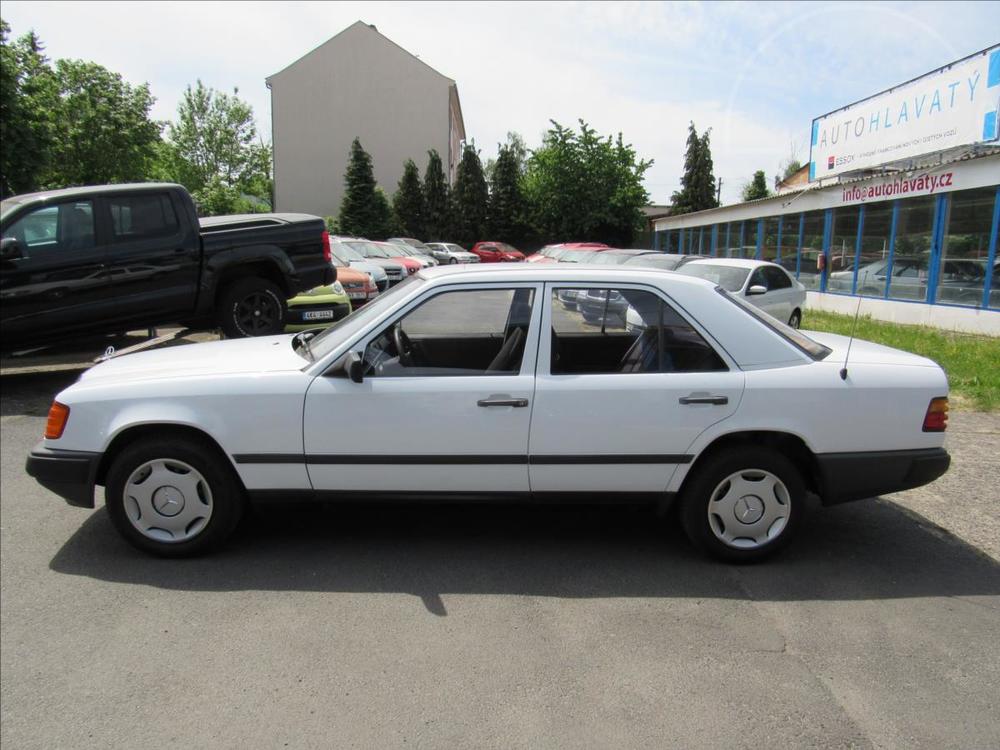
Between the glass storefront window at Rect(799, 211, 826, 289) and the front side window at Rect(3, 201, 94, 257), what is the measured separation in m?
17.3

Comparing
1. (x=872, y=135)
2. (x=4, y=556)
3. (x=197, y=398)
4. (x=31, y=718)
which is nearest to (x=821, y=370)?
(x=197, y=398)

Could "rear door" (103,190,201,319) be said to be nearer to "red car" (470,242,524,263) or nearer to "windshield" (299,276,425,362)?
"windshield" (299,276,425,362)

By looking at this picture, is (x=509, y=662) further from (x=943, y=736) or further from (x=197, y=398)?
(x=197, y=398)

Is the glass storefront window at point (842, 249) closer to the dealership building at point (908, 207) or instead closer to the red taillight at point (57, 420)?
the dealership building at point (908, 207)

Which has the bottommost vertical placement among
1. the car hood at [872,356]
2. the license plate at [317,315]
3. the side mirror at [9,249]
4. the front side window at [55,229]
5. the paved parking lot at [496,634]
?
the paved parking lot at [496,634]

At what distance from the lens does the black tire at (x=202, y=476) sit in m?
3.85

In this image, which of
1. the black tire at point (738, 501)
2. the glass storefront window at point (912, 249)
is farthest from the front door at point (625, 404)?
the glass storefront window at point (912, 249)

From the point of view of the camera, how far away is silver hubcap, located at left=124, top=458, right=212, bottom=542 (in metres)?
3.88

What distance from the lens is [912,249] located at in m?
15.7

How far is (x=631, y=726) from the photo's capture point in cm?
270

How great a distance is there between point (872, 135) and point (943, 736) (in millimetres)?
19610

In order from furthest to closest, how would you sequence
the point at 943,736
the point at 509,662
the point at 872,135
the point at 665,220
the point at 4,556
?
the point at 665,220 < the point at 872,135 < the point at 4,556 < the point at 509,662 < the point at 943,736

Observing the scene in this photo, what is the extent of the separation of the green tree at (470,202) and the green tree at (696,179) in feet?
64.3

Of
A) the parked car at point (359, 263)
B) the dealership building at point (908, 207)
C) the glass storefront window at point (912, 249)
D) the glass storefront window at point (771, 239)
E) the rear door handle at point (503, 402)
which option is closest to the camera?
the rear door handle at point (503, 402)
